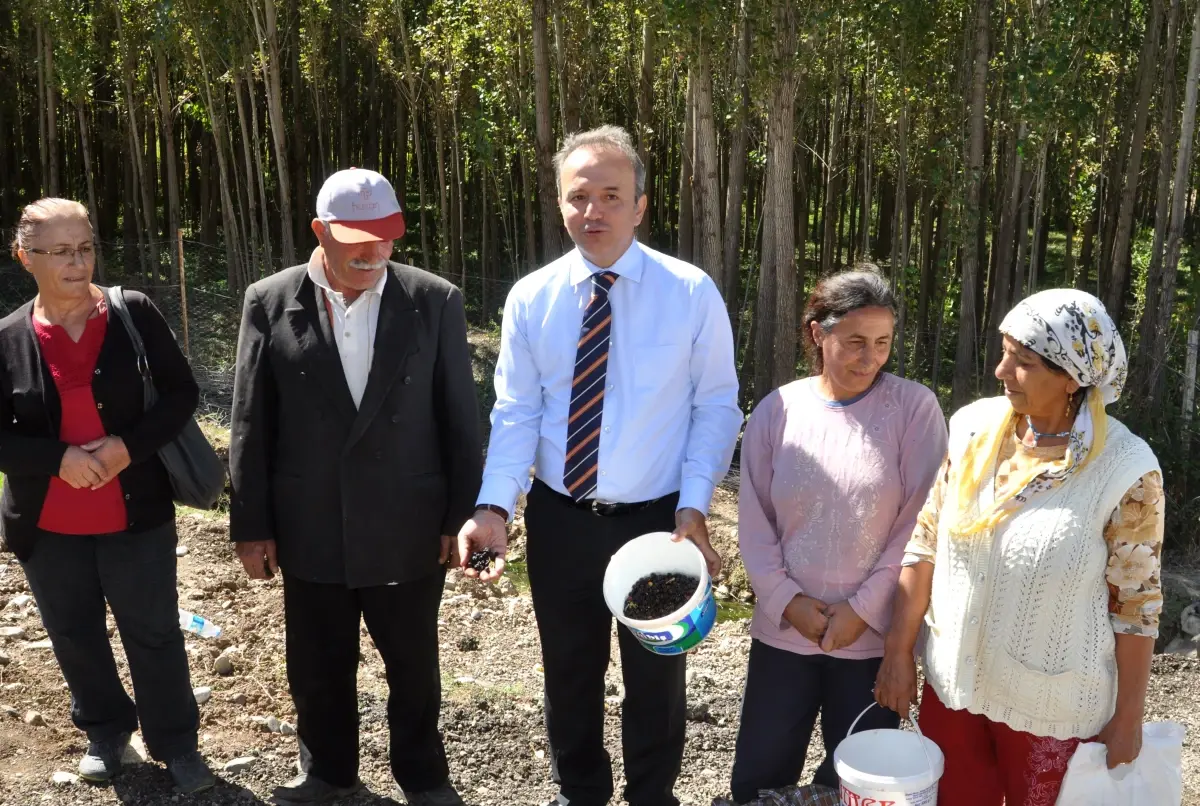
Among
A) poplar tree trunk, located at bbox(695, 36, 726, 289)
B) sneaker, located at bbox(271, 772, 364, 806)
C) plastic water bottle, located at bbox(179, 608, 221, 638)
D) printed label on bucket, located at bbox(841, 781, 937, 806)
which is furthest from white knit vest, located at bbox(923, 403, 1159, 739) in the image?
poplar tree trunk, located at bbox(695, 36, 726, 289)

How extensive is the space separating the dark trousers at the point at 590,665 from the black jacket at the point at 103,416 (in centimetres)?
120

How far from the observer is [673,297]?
334 centimetres

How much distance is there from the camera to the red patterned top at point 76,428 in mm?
3600

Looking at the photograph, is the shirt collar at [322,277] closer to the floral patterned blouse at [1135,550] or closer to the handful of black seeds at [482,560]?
the handful of black seeds at [482,560]

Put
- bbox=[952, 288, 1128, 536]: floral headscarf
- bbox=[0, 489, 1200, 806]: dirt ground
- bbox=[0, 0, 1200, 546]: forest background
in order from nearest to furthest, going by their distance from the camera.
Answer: bbox=[952, 288, 1128, 536]: floral headscarf, bbox=[0, 489, 1200, 806]: dirt ground, bbox=[0, 0, 1200, 546]: forest background

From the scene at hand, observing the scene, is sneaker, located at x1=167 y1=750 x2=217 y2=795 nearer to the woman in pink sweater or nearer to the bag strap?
the bag strap

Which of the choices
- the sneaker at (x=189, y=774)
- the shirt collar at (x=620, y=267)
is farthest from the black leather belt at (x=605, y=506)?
the sneaker at (x=189, y=774)

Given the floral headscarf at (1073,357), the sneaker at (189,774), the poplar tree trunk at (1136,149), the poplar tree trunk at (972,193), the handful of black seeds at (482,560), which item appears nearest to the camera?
the floral headscarf at (1073,357)

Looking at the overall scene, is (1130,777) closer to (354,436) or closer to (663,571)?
(663,571)

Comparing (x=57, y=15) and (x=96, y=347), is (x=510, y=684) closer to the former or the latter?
(x=96, y=347)

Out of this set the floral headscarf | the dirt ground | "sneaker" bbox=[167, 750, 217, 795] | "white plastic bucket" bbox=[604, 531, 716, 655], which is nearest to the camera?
the floral headscarf

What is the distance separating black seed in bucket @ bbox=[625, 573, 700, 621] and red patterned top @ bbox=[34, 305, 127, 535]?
1656mm

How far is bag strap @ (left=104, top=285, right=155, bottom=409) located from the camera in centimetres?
365

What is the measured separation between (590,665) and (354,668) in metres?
0.80
